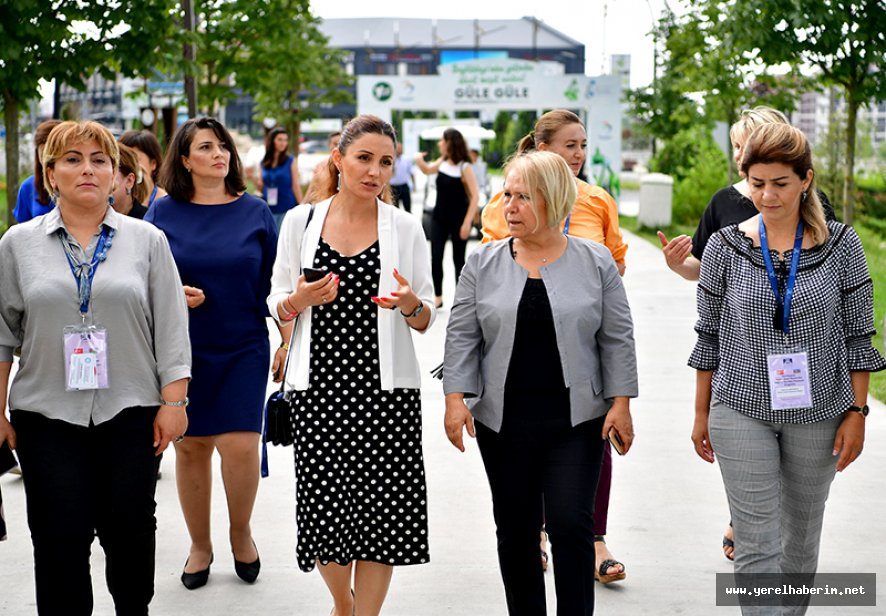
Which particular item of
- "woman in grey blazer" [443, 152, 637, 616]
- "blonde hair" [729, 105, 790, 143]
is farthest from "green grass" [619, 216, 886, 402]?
"woman in grey blazer" [443, 152, 637, 616]

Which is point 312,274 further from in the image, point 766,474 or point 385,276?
point 766,474

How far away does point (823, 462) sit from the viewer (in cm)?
422

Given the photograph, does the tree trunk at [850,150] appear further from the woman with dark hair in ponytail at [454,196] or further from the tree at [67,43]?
the tree at [67,43]

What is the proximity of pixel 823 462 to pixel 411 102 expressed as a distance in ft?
92.0

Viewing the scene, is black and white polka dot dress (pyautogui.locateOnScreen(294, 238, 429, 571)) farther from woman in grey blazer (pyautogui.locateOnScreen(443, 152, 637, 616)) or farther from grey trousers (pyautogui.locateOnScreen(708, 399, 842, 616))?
grey trousers (pyautogui.locateOnScreen(708, 399, 842, 616))

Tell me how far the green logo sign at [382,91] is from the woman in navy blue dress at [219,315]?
26.2 metres

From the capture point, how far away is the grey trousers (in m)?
4.14

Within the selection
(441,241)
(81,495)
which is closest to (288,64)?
(441,241)

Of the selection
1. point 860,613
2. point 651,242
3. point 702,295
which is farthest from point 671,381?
point 651,242

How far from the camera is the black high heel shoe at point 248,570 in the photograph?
17.7 feet

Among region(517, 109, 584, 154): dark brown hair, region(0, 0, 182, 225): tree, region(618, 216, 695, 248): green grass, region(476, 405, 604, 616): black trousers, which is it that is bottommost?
region(618, 216, 695, 248): green grass

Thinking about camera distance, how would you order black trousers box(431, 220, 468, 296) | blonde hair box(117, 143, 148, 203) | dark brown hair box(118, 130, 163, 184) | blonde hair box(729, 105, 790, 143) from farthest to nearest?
black trousers box(431, 220, 468, 296) → dark brown hair box(118, 130, 163, 184) → blonde hair box(117, 143, 148, 203) → blonde hair box(729, 105, 790, 143)

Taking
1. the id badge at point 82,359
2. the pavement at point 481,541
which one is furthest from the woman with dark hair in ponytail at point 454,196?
the id badge at point 82,359

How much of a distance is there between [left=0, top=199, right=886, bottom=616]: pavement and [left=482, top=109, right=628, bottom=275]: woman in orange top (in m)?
1.48
